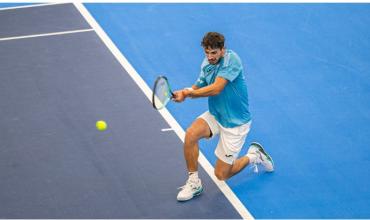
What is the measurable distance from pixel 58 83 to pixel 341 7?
568 centimetres

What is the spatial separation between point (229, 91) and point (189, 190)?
4.35 ft

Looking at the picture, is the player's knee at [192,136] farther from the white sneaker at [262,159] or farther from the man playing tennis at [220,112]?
the white sneaker at [262,159]

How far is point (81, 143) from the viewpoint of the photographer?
9789mm

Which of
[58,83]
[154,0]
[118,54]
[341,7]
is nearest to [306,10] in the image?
[341,7]

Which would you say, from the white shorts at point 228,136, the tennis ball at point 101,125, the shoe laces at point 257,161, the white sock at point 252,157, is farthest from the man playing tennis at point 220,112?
the tennis ball at point 101,125

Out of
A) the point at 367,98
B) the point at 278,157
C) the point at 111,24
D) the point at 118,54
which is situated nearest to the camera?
the point at 278,157

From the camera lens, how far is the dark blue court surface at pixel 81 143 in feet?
28.8

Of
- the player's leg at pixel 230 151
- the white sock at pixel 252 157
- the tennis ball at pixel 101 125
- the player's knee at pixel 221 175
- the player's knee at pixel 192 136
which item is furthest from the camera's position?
the tennis ball at pixel 101 125

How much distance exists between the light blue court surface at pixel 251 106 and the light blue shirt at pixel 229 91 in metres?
0.98

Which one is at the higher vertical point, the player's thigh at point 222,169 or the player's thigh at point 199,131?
the player's thigh at point 199,131

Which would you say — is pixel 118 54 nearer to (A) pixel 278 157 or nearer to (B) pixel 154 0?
(B) pixel 154 0

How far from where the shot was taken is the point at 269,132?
10211 millimetres

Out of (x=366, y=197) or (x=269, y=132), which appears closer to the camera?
(x=366, y=197)

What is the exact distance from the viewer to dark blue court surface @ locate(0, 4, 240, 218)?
8766 millimetres
